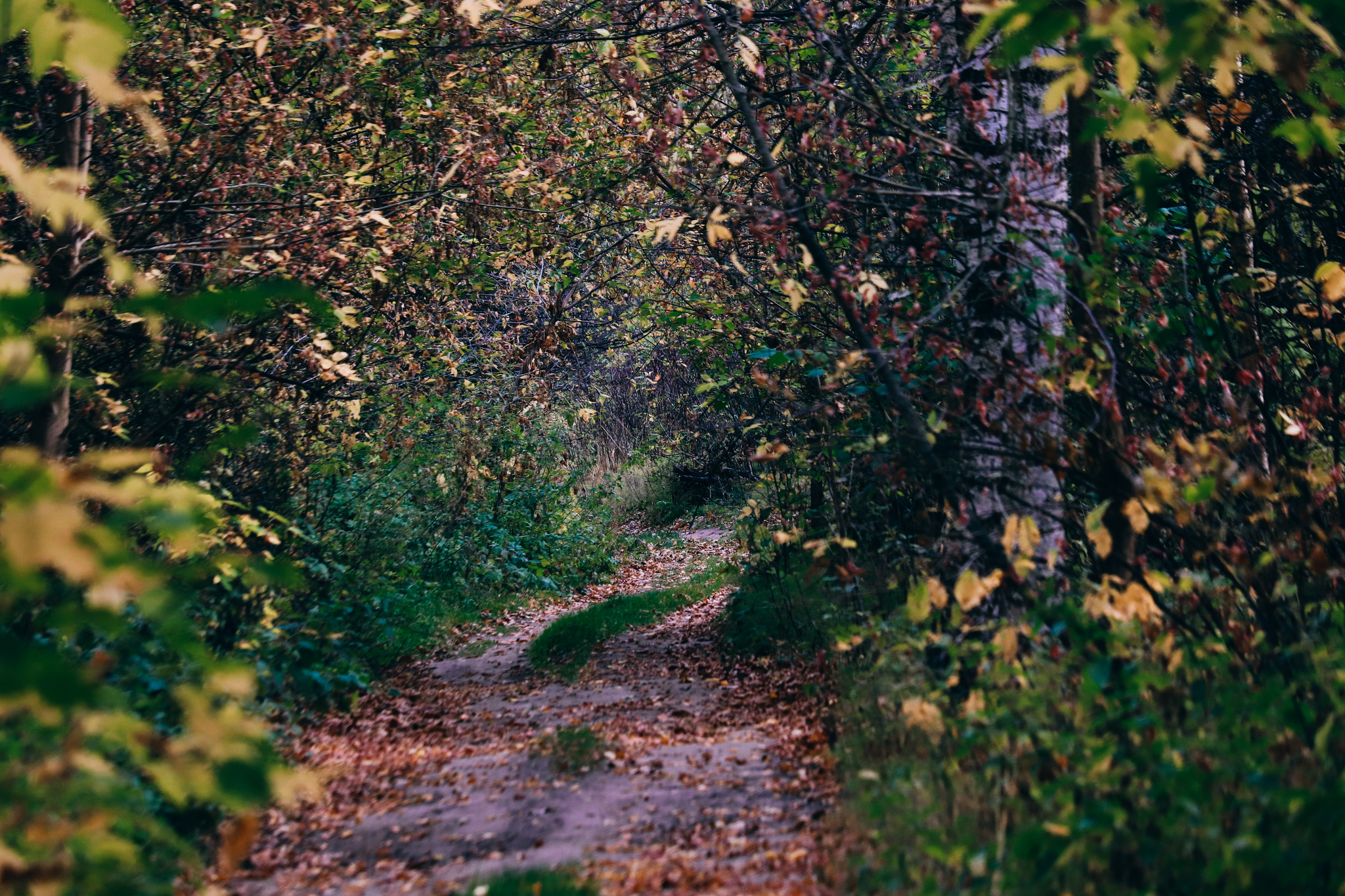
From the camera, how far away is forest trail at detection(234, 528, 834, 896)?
4312 mm

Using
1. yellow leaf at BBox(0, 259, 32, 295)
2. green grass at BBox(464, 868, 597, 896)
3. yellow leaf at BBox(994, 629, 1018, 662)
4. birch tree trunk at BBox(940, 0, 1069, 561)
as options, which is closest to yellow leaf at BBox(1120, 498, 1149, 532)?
yellow leaf at BBox(994, 629, 1018, 662)

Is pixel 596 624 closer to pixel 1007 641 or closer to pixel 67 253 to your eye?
pixel 67 253

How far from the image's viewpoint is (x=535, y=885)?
3.96m

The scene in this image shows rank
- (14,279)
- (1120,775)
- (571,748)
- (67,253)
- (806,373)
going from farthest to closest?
1. (806,373)
2. (571,748)
3. (67,253)
4. (1120,775)
5. (14,279)

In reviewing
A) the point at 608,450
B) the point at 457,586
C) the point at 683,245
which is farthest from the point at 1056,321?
the point at 608,450

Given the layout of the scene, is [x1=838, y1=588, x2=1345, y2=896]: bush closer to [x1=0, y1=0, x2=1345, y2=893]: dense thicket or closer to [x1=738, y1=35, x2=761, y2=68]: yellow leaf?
[x1=0, y1=0, x2=1345, y2=893]: dense thicket

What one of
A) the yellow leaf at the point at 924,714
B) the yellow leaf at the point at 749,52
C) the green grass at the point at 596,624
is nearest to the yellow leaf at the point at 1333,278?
the yellow leaf at the point at 924,714

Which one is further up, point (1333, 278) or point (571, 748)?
point (1333, 278)

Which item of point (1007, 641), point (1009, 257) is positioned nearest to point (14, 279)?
point (1007, 641)

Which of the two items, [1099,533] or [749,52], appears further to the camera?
[749,52]

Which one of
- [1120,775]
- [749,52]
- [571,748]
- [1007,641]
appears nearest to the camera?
[1120,775]

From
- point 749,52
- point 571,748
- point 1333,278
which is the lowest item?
point 571,748

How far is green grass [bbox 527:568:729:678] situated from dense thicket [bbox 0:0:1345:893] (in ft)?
4.98

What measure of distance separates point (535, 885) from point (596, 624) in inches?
250
